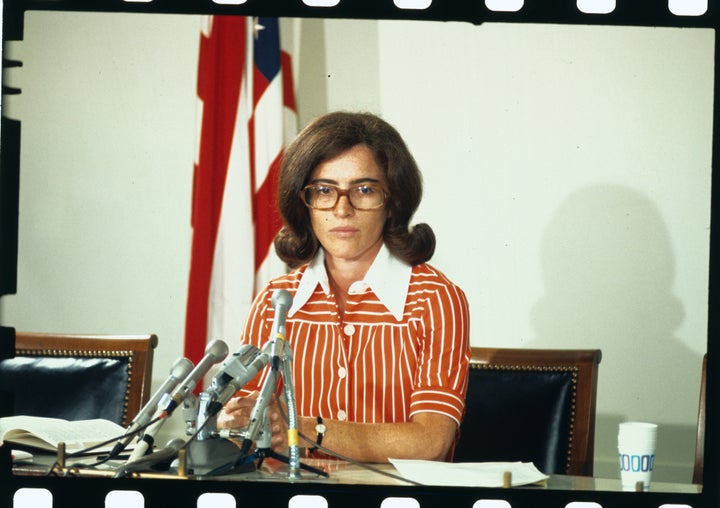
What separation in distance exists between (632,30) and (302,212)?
1392 millimetres

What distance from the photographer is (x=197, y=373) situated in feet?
4.12

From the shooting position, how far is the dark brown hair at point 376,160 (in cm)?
173

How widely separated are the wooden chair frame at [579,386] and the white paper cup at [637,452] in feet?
1.50

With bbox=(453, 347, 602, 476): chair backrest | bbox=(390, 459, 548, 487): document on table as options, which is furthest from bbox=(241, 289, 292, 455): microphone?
bbox=(453, 347, 602, 476): chair backrest

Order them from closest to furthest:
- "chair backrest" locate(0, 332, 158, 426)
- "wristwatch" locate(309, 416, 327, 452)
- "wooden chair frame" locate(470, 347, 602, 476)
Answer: "wristwatch" locate(309, 416, 327, 452)
"wooden chair frame" locate(470, 347, 602, 476)
"chair backrest" locate(0, 332, 158, 426)

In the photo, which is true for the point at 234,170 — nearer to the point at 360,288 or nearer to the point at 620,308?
the point at 360,288

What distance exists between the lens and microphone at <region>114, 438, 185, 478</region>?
125cm

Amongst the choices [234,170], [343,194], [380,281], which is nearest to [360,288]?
[380,281]

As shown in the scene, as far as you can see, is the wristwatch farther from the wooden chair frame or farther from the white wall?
the white wall

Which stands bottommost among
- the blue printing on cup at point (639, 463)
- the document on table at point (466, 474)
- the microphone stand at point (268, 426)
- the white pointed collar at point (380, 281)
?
the document on table at point (466, 474)

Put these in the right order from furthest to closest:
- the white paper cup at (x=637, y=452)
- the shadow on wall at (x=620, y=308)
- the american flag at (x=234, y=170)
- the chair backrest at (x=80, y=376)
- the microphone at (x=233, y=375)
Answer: the american flag at (x=234, y=170)
the shadow on wall at (x=620, y=308)
the chair backrest at (x=80, y=376)
the white paper cup at (x=637, y=452)
the microphone at (x=233, y=375)

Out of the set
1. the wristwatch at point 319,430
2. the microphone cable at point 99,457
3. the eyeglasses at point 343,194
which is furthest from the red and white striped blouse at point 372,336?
the microphone cable at point 99,457

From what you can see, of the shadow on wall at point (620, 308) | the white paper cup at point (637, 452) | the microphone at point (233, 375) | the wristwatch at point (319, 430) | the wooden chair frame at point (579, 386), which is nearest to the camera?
the microphone at point (233, 375)

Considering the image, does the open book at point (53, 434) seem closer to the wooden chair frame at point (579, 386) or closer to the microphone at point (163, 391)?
the microphone at point (163, 391)
